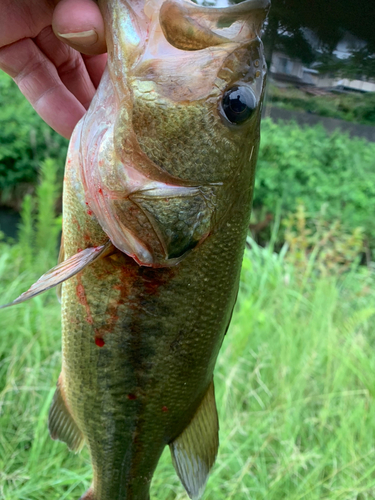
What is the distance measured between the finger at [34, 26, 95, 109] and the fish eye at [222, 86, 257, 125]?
2.33ft

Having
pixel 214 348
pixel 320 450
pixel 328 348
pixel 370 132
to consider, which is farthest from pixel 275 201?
pixel 214 348

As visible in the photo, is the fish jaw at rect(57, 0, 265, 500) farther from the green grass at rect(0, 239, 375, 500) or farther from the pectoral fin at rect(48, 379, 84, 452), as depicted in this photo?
the green grass at rect(0, 239, 375, 500)

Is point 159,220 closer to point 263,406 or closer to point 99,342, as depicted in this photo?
point 99,342

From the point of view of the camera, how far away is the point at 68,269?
89 centimetres

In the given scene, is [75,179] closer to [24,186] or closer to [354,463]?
[354,463]

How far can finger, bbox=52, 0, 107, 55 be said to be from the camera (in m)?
0.85

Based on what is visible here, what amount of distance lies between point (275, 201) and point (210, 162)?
5.58 meters

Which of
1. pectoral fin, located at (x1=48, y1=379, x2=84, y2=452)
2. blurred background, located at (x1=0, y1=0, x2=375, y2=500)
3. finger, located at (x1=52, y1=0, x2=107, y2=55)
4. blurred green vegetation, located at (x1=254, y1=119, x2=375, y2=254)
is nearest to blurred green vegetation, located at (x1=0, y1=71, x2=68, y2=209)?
blurred background, located at (x1=0, y1=0, x2=375, y2=500)

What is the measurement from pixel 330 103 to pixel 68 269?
2.47 feet

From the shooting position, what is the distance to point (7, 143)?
6.41 meters

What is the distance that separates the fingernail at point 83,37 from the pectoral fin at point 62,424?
901mm

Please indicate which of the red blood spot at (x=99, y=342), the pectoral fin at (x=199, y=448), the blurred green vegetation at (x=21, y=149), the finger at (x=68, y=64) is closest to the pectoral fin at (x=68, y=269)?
the red blood spot at (x=99, y=342)

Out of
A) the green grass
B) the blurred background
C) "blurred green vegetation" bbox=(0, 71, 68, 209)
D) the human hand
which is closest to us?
the blurred background

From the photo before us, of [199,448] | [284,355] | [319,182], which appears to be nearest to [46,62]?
[199,448]
